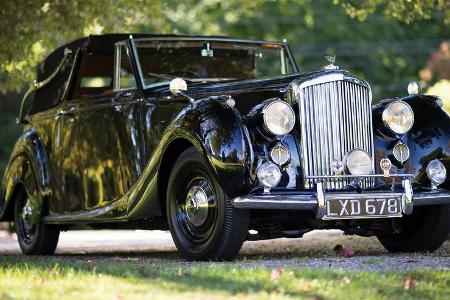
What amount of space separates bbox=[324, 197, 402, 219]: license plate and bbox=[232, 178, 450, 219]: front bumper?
0.03 metres

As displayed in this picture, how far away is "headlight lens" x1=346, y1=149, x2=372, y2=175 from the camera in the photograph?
7.27m

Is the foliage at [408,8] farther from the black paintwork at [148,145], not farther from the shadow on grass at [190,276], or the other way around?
the shadow on grass at [190,276]

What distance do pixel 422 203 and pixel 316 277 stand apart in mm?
1784

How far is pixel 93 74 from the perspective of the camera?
9.50 m

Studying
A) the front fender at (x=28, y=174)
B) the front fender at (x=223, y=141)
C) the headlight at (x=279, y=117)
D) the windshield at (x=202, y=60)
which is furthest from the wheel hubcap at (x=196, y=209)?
the front fender at (x=28, y=174)

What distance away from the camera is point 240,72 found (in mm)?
9617

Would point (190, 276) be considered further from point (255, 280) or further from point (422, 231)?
point (422, 231)

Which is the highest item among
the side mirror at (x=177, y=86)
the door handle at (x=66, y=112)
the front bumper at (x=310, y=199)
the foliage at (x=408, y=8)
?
the foliage at (x=408, y=8)

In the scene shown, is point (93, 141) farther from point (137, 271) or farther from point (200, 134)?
point (137, 271)

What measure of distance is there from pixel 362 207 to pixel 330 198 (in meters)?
0.27

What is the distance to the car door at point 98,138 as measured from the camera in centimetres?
833

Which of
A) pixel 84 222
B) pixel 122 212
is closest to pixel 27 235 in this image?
pixel 84 222

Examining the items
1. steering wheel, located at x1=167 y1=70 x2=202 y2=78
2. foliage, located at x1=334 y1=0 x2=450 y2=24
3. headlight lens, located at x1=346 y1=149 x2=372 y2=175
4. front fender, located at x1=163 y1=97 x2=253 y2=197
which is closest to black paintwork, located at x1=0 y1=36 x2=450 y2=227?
front fender, located at x1=163 y1=97 x2=253 y2=197

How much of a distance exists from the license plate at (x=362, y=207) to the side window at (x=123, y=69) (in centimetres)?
255
